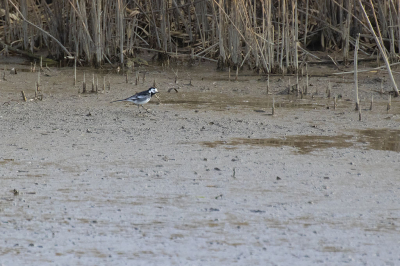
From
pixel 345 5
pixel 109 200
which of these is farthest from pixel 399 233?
pixel 345 5

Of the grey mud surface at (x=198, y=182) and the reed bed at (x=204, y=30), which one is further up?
the reed bed at (x=204, y=30)

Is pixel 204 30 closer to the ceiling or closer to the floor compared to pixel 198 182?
closer to the ceiling

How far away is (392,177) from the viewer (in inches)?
192

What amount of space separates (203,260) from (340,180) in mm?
1888

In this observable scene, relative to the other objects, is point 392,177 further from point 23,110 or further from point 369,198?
point 23,110

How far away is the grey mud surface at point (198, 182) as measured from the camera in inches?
134

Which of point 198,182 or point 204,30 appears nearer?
point 198,182

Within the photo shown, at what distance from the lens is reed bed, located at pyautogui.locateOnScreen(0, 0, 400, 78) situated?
984 cm

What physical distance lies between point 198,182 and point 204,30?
7.33m

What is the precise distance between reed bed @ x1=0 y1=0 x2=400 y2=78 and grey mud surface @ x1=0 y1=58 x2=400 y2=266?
182 cm

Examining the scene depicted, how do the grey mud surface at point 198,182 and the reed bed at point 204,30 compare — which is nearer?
the grey mud surface at point 198,182

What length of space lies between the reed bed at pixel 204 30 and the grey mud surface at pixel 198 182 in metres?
1.82

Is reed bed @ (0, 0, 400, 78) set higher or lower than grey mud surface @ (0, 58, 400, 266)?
higher

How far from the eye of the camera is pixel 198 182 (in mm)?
4629
